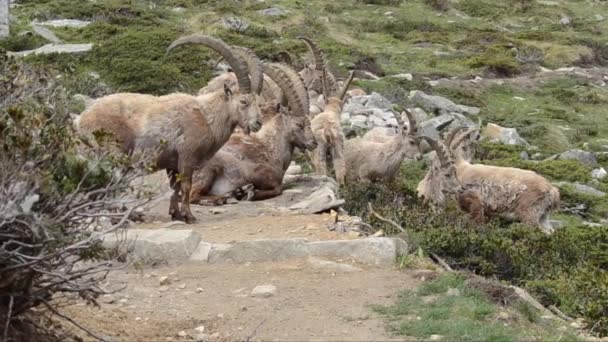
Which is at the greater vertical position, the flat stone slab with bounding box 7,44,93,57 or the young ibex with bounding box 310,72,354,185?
the young ibex with bounding box 310,72,354,185

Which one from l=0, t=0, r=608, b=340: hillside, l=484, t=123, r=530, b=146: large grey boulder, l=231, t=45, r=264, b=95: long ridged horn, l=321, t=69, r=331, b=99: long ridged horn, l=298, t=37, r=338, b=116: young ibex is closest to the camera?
l=0, t=0, r=608, b=340: hillside

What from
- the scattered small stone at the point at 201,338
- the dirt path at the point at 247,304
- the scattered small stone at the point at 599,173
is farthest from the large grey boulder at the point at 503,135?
the scattered small stone at the point at 201,338

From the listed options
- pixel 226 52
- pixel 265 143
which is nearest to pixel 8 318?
pixel 226 52

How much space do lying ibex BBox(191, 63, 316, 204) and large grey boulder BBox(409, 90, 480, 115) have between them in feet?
44.3

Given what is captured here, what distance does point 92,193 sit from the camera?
5.48 m

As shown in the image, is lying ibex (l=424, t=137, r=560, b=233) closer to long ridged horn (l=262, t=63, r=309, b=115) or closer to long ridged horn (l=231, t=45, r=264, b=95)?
long ridged horn (l=262, t=63, r=309, b=115)

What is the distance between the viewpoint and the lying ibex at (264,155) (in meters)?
12.5

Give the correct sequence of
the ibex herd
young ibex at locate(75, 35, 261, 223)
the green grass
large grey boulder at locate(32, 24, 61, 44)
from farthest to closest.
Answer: large grey boulder at locate(32, 24, 61, 44)
the ibex herd
young ibex at locate(75, 35, 261, 223)
the green grass

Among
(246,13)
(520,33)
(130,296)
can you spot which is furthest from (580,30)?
(130,296)

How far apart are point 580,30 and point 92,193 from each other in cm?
4295

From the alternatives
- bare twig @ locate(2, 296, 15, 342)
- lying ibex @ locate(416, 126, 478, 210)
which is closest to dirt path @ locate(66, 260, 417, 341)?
bare twig @ locate(2, 296, 15, 342)

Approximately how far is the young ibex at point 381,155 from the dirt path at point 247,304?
24.3 ft

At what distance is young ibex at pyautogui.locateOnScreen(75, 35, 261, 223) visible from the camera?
405 inches

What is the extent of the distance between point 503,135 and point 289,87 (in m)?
12.2
